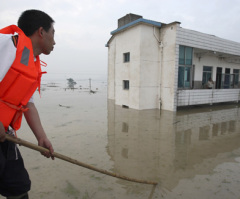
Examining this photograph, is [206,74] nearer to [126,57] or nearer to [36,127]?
[126,57]

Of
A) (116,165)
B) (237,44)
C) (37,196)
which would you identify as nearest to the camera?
(37,196)

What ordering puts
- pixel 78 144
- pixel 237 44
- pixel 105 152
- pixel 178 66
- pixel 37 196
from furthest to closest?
pixel 237 44 < pixel 178 66 < pixel 78 144 < pixel 105 152 < pixel 37 196

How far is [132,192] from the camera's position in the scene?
2.52 m

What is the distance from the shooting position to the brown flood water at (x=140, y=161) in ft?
8.39

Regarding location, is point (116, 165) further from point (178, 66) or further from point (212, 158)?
point (178, 66)

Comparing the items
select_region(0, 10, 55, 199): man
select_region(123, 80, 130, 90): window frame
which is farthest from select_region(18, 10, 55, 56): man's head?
select_region(123, 80, 130, 90): window frame

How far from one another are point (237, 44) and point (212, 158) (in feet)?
39.7

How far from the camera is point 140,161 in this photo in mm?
3584

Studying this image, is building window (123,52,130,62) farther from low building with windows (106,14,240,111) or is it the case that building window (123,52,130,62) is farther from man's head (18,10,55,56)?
man's head (18,10,55,56)

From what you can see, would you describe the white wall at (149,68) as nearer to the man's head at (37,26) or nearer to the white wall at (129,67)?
the white wall at (129,67)

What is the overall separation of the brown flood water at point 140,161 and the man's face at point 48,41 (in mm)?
2000

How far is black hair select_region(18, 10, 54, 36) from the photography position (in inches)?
58.4

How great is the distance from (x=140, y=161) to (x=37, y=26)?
10.0ft


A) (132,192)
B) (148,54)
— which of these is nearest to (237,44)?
(148,54)
